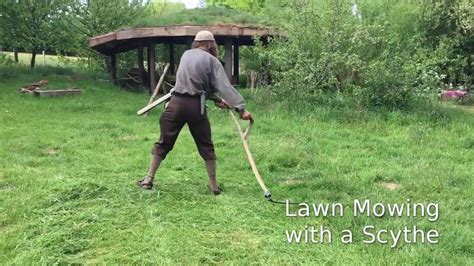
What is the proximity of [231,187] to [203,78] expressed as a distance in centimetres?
125

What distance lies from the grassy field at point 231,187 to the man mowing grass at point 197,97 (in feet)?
1.56

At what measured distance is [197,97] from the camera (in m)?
4.84

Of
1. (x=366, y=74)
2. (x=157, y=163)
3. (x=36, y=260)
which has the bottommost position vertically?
(x=36, y=260)

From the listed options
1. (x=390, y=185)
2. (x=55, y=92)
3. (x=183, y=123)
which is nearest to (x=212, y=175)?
(x=183, y=123)

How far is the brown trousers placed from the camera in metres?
4.81

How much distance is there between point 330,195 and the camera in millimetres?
4930

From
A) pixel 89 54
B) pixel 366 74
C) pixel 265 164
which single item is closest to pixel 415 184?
pixel 265 164

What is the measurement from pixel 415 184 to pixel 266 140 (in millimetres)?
2709

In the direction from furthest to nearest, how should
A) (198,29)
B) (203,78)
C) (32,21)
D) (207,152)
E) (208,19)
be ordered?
(32,21), (208,19), (198,29), (207,152), (203,78)

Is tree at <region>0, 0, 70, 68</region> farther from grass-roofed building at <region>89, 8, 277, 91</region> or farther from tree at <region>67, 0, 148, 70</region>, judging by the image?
grass-roofed building at <region>89, 8, 277, 91</region>

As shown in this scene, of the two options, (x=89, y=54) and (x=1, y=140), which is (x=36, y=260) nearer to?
(x=1, y=140)

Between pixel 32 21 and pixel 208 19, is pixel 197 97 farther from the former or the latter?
pixel 32 21

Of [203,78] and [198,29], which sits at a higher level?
[198,29]

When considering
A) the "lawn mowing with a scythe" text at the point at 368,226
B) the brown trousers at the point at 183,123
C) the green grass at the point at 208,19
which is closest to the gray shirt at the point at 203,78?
the brown trousers at the point at 183,123
